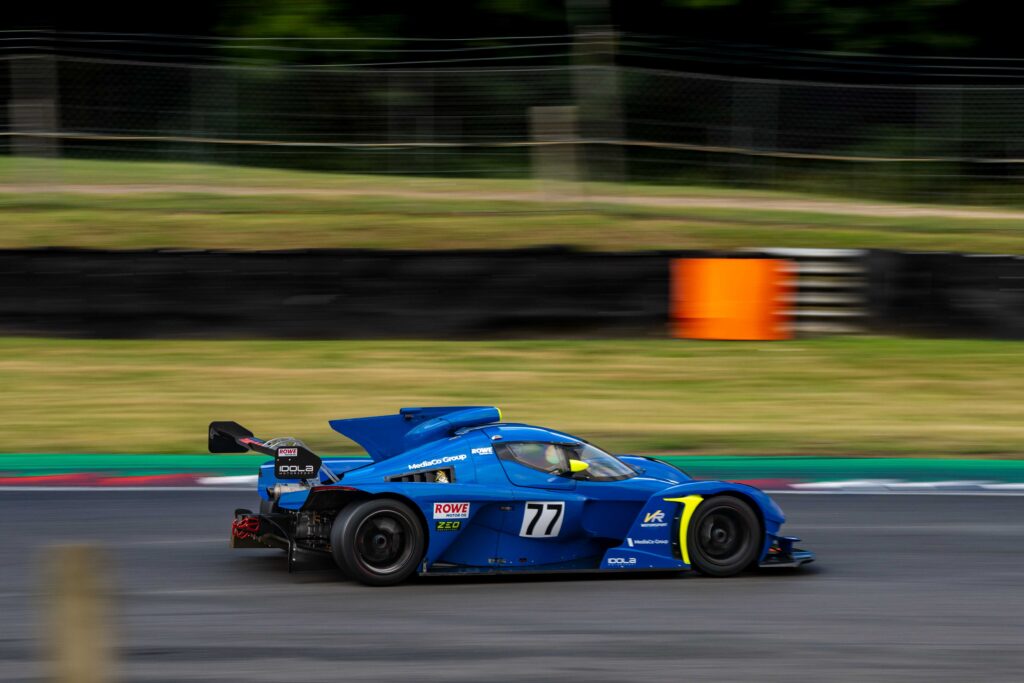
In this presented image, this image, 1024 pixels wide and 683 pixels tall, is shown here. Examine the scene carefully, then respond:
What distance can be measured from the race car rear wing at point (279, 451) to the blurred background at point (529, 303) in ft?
2.00

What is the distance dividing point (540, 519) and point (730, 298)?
27.8 ft

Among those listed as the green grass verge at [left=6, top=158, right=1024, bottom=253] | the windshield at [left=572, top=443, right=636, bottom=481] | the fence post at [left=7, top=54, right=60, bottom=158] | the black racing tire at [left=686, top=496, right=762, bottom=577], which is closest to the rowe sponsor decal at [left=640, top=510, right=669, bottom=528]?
the black racing tire at [left=686, top=496, right=762, bottom=577]

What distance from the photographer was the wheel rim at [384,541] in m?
6.81

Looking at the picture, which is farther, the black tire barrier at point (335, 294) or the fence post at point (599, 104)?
the fence post at point (599, 104)

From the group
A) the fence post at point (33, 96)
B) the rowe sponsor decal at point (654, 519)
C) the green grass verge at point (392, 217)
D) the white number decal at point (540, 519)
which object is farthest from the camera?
the green grass verge at point (392, 217)

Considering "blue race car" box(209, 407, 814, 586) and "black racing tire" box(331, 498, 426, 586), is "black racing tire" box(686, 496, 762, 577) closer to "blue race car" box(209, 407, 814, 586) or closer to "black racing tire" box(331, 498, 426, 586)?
"blue race car" box(209, 407, 814, 586)

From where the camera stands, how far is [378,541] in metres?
6.87

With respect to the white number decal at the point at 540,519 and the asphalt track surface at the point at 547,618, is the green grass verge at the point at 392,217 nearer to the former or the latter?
the asphalt track surface at the point at 547,618

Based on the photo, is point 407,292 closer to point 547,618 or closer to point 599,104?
point 599,104

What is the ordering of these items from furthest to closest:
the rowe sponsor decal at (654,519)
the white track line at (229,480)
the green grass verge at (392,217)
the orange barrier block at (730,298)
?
the green grass verge at (392,217) → the orange barrier block at (730,298) → the white track line at (229,480) → the rowe sponsor decal at (654,519)

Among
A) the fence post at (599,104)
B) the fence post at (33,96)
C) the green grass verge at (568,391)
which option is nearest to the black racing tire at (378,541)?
the green grass verge at (568,391)

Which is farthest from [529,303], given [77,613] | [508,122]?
[77,613]

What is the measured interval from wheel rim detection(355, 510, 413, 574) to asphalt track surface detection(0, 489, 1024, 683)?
0.47ft

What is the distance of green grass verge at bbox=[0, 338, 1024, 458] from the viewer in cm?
1167
